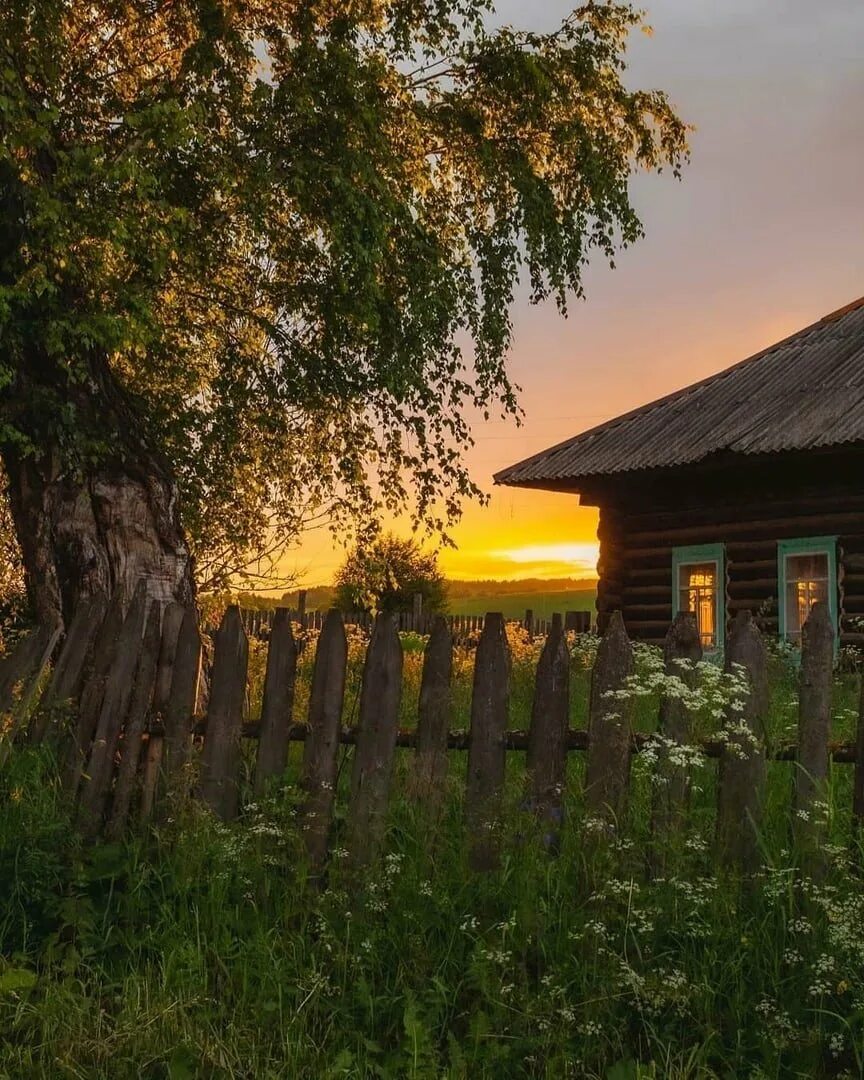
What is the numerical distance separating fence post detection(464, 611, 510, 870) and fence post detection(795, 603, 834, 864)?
1.12 m

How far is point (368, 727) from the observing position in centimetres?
484

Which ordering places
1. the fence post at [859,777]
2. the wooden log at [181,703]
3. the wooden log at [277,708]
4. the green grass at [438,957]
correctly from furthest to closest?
1. the wooden log at [181,703]
2. the wooden log at [277,708]
3. the fence post at [859,777]
4. the green grass at [438,957]

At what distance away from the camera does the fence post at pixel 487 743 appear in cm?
441

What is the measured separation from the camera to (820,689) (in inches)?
164

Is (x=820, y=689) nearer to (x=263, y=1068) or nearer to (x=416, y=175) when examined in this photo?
(x=263, y=1068)

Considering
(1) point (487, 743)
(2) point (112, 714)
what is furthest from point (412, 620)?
(1) point (487, 743)

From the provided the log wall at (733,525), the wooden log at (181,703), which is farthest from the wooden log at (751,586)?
the wooden log at (181,703)

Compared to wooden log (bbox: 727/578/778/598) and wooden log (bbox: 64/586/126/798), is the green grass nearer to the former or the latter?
wooden log (bbox: 64/586/126/798)

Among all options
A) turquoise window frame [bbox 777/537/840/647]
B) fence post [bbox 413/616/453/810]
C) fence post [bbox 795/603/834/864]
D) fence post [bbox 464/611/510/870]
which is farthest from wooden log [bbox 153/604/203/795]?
turquoise window frame [bbox 777/537/840/647]

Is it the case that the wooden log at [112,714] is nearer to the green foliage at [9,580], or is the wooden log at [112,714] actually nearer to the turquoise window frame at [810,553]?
the green foliage at [9,580]

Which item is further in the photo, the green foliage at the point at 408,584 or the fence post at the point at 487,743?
the green foliage at the point at 408,584

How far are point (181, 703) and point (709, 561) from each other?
1273 cm

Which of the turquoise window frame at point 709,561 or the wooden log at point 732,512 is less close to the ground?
the wooden log at point 732,512

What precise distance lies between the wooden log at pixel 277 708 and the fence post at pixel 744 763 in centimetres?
196
